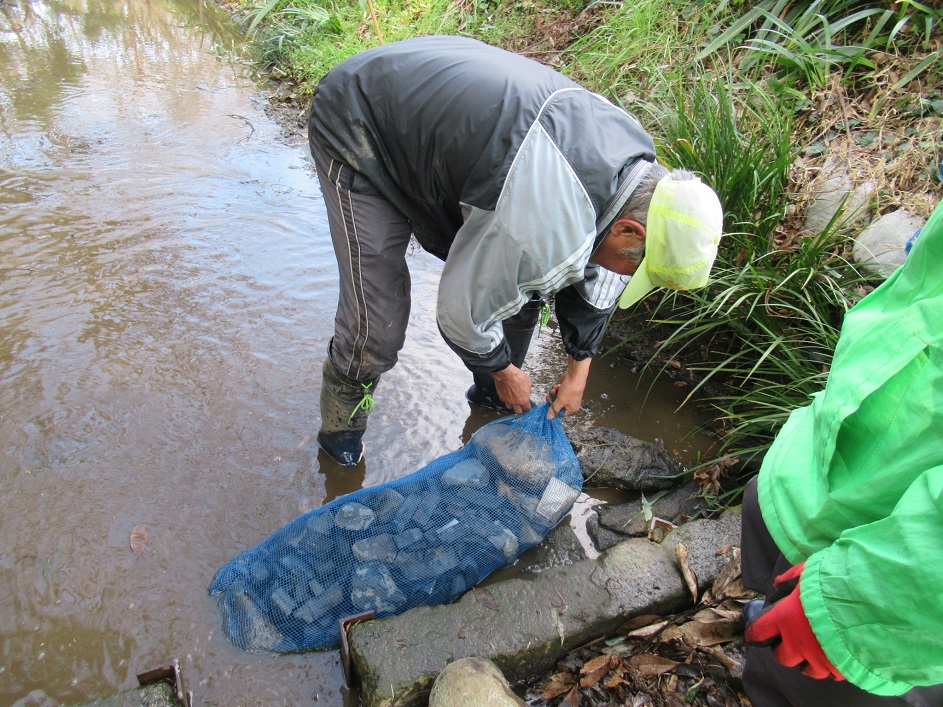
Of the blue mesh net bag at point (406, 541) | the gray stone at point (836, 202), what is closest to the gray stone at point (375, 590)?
the blue mesh net bag at point (406, 541)

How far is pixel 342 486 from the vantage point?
2721 mm

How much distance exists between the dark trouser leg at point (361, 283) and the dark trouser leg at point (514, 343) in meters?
0.57

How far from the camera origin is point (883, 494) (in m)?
1.18

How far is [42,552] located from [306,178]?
3.54 metres

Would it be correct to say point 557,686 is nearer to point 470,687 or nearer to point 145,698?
point 470,687

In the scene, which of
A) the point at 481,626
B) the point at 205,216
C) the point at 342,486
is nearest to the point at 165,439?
the point at 342,486

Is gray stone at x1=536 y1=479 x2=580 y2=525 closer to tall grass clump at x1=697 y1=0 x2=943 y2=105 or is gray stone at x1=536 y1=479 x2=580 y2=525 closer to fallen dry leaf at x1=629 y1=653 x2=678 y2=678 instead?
fallen dry leaf at x1=629 y1=653 x2=678 y2=678

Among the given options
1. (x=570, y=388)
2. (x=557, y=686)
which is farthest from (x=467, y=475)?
(x=557, y=686)

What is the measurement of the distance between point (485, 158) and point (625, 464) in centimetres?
161

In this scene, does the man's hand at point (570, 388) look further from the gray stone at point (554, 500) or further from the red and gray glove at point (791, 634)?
the red and gray glove at point (791, 634)

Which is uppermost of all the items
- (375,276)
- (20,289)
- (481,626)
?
(375,276)

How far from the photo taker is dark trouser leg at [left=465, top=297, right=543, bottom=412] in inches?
106

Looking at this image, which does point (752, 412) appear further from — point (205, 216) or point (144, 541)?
point (205, 216)

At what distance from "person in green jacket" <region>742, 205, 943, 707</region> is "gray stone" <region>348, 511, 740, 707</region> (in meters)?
0.69
